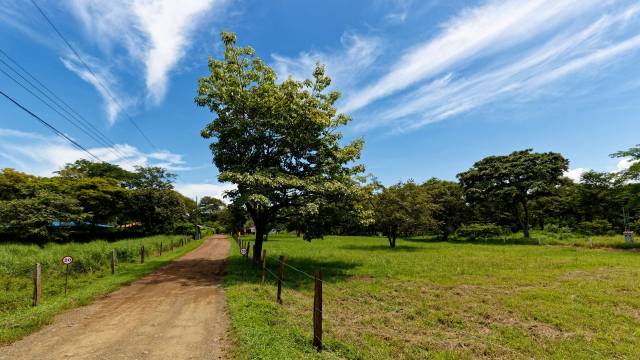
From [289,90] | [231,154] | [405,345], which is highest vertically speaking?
[289,90]

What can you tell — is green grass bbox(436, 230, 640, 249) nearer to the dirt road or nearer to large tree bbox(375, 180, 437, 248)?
large tree bbox(375, 180, 437, 248)

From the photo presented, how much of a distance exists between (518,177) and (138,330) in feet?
152

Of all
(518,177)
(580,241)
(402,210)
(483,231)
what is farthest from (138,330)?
(483,231)

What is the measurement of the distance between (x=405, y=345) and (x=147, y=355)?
5.88 m

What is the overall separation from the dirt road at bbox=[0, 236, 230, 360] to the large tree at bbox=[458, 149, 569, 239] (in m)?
41.3

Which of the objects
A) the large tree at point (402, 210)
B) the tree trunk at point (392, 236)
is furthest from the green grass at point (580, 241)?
the tree trunk at point (392, 236)

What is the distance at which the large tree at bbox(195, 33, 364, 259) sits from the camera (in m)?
20.3

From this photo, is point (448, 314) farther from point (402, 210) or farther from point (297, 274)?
→ point (402, 210)

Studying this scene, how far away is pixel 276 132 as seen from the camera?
21188mm

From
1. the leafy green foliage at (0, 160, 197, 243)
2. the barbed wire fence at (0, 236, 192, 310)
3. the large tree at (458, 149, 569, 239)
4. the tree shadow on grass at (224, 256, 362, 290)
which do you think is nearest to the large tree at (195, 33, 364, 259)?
the tree shadow on grass at (224, 256, 362, 290)

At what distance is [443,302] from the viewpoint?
1298 centimetres

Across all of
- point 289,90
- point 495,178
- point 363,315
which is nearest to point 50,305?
point 363,315

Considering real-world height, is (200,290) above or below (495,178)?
below

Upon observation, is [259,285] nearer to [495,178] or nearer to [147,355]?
[147,355]
